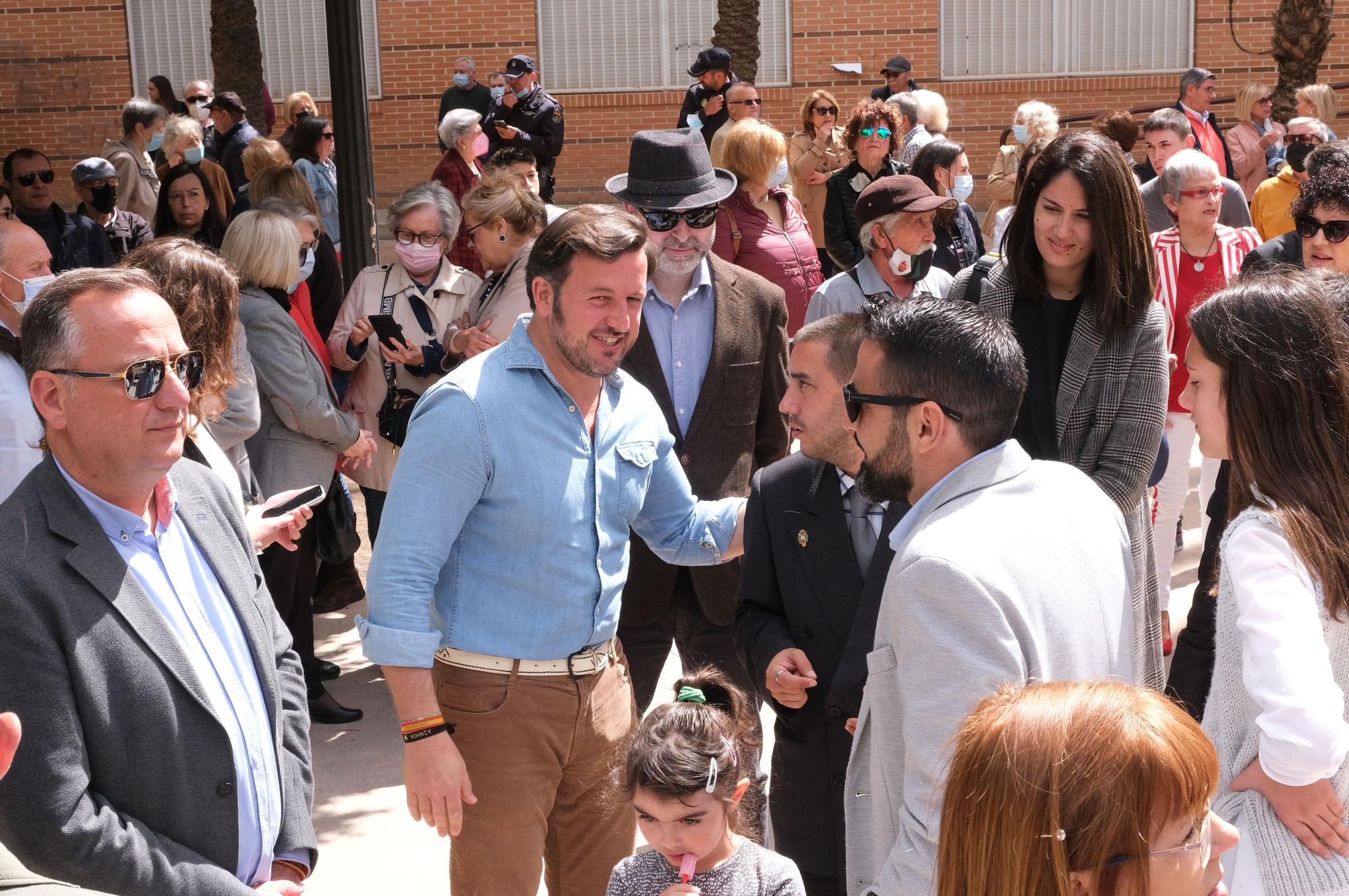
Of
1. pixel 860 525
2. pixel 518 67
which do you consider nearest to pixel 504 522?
pixel 860 525

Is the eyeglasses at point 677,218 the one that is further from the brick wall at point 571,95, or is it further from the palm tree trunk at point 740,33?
the brick wall at point 571,95

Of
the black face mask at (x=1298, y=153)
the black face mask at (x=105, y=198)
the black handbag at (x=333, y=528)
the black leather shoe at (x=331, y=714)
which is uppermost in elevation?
the black face mask at (x=1298, y=153)

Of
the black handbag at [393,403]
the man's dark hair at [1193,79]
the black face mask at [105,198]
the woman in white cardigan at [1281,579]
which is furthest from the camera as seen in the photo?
the man's dark hair at [1193,79]

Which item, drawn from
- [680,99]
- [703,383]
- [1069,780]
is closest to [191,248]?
[703,383]

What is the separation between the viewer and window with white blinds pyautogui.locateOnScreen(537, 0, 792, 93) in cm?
1842

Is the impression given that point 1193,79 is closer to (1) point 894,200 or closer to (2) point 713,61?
(2) point 713,61

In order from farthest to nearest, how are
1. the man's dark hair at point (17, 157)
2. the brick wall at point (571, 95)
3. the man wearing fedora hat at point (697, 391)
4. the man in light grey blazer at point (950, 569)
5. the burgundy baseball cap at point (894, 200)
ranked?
1. the brick wall at point (571, 95)
2. the man's dark hair at point (17, 157)
3. the burgundy baseball cap at point (894, 200)
4. the man wearing fedora hat at point (697, 391)
5. the man in light grey blazer at point (950, 569)

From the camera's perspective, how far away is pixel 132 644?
217 cm

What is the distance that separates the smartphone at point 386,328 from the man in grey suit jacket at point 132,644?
2.80 m

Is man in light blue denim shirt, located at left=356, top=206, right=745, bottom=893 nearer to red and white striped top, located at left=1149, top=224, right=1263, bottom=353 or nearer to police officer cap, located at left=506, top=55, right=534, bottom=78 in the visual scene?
red and white striped top, located at left=1149, top=224, right=1263, bottom=353

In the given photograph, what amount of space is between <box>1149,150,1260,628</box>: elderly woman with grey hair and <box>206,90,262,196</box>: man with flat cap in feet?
26.6

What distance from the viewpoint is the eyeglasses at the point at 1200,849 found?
1408 mm

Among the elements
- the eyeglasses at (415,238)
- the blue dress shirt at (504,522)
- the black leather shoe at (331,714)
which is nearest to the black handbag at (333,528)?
the black leather shoe at (331,714)

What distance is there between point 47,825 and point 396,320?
11.8 feet
